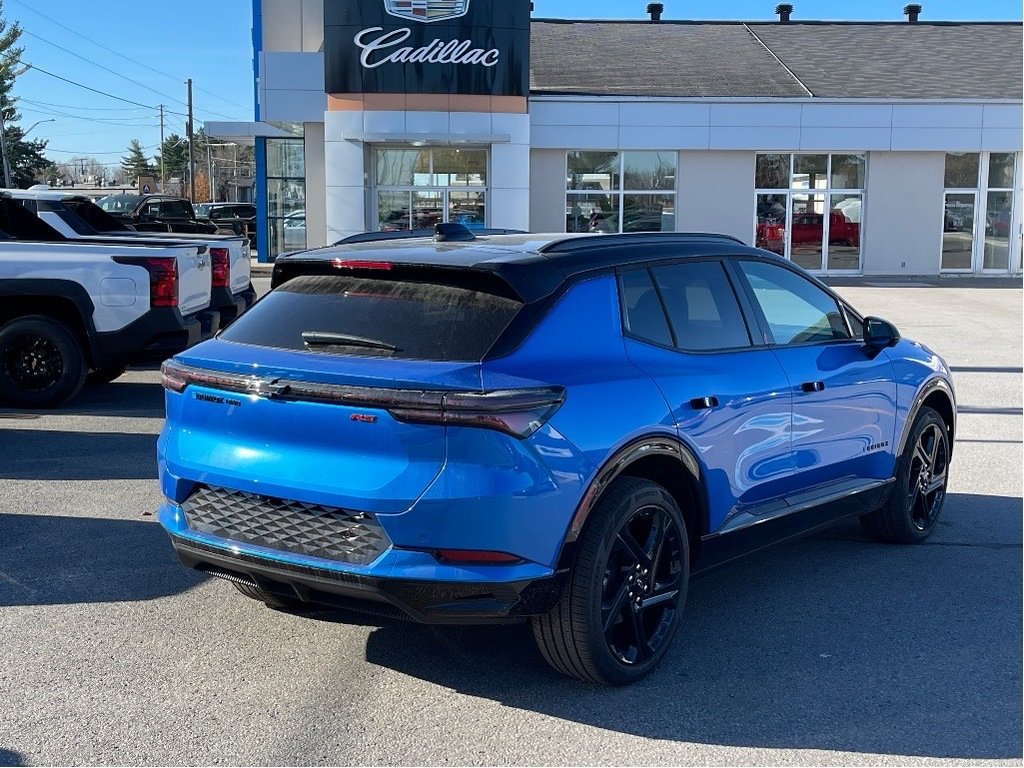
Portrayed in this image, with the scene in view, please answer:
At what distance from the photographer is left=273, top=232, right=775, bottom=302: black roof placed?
411 centimetres

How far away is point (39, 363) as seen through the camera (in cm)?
1001

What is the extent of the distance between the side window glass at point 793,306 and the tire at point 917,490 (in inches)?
34.2

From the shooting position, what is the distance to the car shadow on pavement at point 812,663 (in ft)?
12.8

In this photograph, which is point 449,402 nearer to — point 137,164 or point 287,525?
point 287,525

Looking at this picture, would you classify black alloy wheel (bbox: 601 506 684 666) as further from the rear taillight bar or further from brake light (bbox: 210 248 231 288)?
brake light (bbox: 210 248 231 288)

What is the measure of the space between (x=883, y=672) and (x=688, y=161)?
23.8m

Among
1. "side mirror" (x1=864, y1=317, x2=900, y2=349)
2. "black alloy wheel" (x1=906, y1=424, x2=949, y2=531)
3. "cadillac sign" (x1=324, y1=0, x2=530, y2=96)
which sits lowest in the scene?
"black alloy wheel" (x1=906, y1=424, x2=949, y2=531)

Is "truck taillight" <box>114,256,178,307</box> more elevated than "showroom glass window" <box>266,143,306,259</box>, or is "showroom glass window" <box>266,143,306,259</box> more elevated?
"showroom glass window" <box>266,143,306,259</box>

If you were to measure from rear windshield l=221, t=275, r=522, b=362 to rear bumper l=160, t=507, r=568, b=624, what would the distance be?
0.77 metres

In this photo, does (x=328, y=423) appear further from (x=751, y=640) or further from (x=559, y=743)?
(x=751, y=640)

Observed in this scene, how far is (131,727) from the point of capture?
12.6 ft

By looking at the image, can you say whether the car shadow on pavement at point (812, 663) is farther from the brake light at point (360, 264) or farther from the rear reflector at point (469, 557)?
the brake light at point (360, 264)

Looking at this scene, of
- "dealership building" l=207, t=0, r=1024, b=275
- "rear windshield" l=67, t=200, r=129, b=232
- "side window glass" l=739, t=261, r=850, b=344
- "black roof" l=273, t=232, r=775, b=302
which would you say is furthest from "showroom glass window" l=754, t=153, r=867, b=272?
"black roof" l=273, t=232, r=775, b=302

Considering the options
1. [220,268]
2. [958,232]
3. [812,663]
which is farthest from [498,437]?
[958,232]
